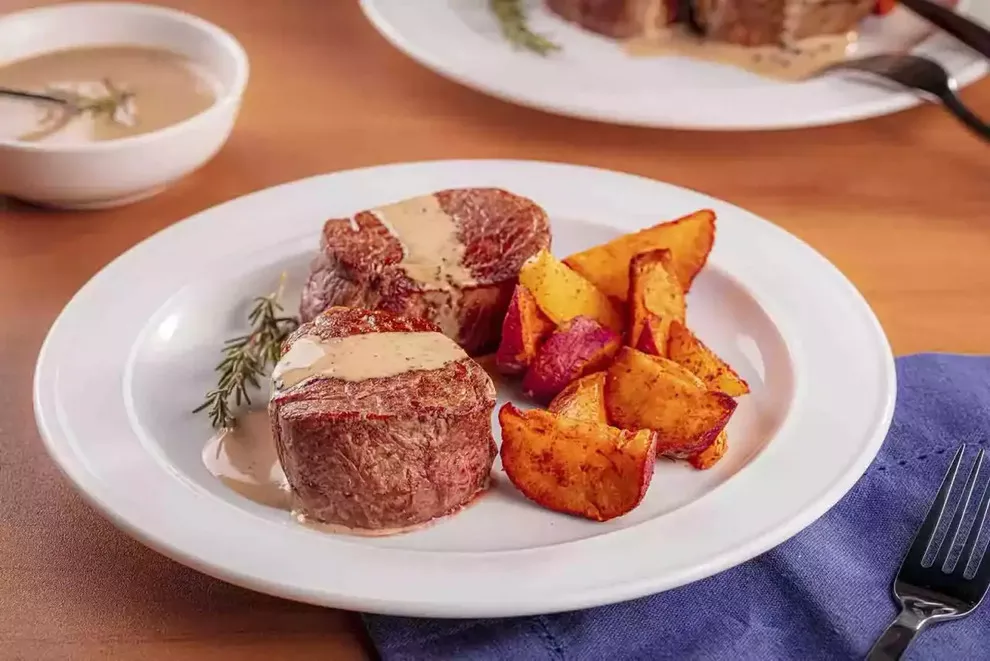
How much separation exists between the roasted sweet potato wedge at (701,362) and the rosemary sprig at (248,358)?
582mm

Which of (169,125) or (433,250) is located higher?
(433,250)

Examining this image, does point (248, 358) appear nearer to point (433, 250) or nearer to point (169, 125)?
point (433, 250)

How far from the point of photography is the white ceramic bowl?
2.02 m

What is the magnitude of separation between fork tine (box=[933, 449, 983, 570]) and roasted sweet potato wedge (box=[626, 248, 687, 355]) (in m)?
0.46

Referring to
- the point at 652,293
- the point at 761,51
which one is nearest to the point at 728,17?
the point at 761,51

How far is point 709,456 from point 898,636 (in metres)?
0.36

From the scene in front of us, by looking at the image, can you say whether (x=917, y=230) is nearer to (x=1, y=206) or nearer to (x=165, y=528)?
(x=165, y=528)

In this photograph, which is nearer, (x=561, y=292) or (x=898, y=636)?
(x=898, y=636)

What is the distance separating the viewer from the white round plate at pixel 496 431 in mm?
1257

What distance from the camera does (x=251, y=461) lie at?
153 cm

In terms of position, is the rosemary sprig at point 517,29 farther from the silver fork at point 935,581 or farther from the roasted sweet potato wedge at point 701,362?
the silver fork at point 935,581

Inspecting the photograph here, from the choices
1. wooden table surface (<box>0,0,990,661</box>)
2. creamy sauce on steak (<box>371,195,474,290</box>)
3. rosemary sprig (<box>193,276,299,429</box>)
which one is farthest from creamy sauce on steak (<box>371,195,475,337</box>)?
wooden table surface (<box>0,0,990,661</box>)

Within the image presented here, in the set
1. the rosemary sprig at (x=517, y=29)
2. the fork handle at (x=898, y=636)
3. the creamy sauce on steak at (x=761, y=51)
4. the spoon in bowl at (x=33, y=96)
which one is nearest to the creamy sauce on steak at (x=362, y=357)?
the fork handle at (x=898, y=636)

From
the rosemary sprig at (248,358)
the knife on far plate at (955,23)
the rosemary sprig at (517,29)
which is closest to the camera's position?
the rosemary sprig at (248,358)
